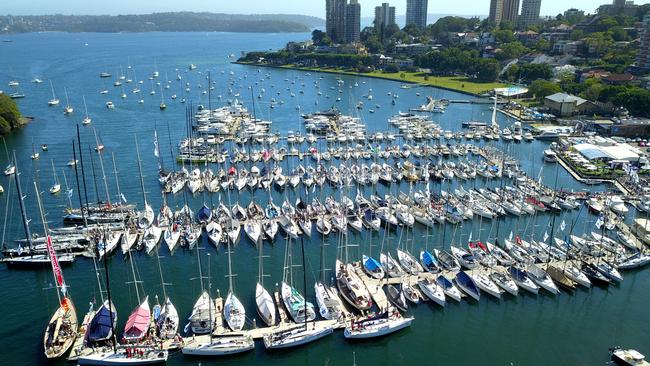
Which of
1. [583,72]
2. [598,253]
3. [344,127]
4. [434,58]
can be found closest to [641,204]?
[598,253]

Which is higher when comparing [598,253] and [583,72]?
[583,72]

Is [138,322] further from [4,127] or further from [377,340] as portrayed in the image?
[4,127]

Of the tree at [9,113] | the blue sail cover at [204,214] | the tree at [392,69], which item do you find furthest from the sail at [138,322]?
the tree at [392,69]

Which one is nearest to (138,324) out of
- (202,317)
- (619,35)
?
(202,317)

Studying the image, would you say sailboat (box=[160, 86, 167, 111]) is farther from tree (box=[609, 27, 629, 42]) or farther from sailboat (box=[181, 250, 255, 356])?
tree (box=[609, 27, 629, 42])

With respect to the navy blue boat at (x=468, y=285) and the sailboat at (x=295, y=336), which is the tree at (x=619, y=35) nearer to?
the navy blue boat at (x=468, y=285)

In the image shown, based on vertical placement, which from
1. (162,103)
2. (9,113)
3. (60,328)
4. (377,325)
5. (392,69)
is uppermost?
(392,69)

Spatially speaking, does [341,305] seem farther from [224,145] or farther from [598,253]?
[224,145]
